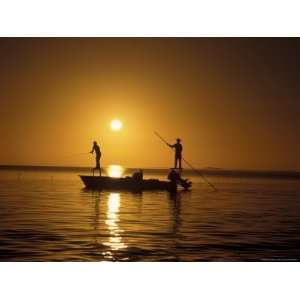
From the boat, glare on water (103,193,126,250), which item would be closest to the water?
glare on water (103,193,126,250)

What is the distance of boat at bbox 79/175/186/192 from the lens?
550 inches

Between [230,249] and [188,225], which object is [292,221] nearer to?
[188,225]

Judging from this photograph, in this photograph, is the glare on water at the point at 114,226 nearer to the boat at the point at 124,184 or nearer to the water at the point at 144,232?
the water at the point at 144,232

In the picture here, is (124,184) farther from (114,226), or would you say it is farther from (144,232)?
(144,232)

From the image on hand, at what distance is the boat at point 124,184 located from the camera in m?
14.0

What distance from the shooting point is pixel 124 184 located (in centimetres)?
1407

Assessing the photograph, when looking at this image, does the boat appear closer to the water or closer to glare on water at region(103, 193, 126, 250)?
glare on water at region(103, 193, 126, 250)

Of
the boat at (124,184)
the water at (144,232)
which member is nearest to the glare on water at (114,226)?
the water at (144,232)
